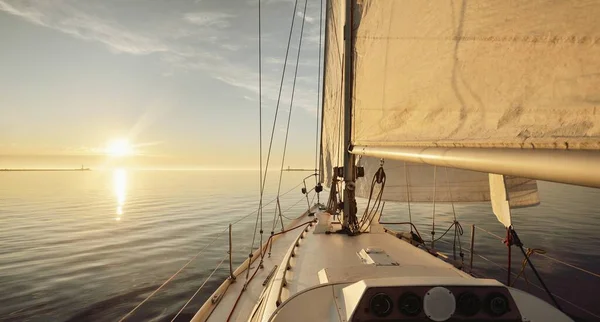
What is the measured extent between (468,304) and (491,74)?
211 cm

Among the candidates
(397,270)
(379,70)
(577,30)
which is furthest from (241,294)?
(577,30)

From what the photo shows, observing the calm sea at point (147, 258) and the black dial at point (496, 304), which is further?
the calm sea at point (147, 258)

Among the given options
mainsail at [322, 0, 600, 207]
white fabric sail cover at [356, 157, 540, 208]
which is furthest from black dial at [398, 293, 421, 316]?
white fabric sail cover at [356, 157, 540, 208]

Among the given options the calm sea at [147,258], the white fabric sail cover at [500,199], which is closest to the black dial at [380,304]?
the white fabric sail cover at [500,199]

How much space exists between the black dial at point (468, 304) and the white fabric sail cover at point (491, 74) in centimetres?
143

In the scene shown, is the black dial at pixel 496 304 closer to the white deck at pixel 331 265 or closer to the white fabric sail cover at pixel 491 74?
the white deck at pixel 331 265

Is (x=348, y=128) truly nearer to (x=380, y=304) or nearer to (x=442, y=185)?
(x=380, y=304)

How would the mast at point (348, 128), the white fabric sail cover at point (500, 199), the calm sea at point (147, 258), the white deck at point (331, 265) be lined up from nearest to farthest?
the white deck at point (331, 265), the white fabric sail cover at point (500, 199), the mast at point (348, 128), the calm sea at point (147, 258)

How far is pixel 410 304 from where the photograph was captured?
9.10ft

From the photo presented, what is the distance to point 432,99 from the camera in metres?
3.44

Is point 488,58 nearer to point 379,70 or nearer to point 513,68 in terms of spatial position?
point 513,68

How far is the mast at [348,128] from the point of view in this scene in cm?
682

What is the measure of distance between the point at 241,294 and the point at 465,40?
607cm

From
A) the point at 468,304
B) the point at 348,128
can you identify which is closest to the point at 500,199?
the point at 348,128
